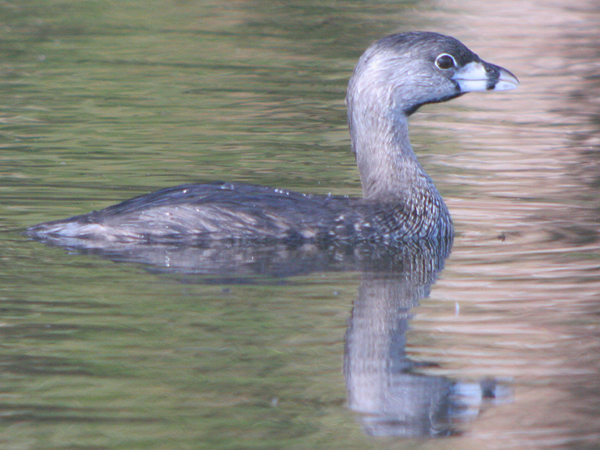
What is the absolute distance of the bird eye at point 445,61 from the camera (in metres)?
7.99

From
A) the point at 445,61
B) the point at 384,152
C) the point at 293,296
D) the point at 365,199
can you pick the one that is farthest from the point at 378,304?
the point at 445,61

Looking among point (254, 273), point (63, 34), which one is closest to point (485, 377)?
point (254, 273)

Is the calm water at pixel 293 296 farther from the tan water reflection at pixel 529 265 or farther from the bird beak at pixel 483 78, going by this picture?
the bird beak at pixel 483 78

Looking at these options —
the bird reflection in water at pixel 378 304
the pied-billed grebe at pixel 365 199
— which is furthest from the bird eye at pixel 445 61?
the bird reflection in water at pixel 378 304

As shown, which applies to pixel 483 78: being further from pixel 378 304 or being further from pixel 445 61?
pixel 378 304

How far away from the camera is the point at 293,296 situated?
6.25 m

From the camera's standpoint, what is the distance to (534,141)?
37.3 ft

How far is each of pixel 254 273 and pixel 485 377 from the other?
6.69 feet

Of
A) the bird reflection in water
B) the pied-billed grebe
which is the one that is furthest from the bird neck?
the bird reflection in water

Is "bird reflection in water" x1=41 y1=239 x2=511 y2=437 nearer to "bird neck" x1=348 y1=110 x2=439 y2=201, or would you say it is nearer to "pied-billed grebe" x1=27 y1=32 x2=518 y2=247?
"pied-billed grebe" x1=27 y1=32 x2=518 y2=247

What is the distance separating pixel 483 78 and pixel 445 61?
0.31 m

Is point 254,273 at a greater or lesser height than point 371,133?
lesser

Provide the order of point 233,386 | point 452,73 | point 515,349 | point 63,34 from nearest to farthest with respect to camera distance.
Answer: point 233,386
point 515,349
point 452,73
point 63,34

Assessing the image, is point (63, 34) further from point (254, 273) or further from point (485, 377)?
point (485, 377)
